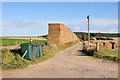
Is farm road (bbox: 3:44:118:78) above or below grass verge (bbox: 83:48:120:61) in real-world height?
below

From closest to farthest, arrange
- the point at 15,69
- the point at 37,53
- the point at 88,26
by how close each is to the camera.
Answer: the point at 15,69 < the point at 37,53 < the point at 88,26

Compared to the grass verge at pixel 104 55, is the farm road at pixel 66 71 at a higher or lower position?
lower

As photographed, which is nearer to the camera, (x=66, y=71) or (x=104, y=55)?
(x=66, y=71)

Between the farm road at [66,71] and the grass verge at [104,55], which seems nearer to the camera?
the farm road at [66,71]

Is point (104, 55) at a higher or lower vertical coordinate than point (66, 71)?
higher

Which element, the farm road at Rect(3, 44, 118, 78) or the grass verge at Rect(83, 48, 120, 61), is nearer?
A: the farm road at Rect(3, 44, 118, 78)

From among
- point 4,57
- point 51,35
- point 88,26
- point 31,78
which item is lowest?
point 31,78

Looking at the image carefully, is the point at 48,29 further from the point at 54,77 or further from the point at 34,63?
the point at 54,77

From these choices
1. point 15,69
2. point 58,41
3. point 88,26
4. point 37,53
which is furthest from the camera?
point 58,41

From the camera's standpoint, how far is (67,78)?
23.1 feet

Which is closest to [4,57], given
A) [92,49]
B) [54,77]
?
[54,77]

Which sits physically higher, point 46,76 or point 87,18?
point 87,18

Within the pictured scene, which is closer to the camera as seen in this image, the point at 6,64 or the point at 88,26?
the point at 6,64

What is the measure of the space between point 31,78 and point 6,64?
10.4 feet
